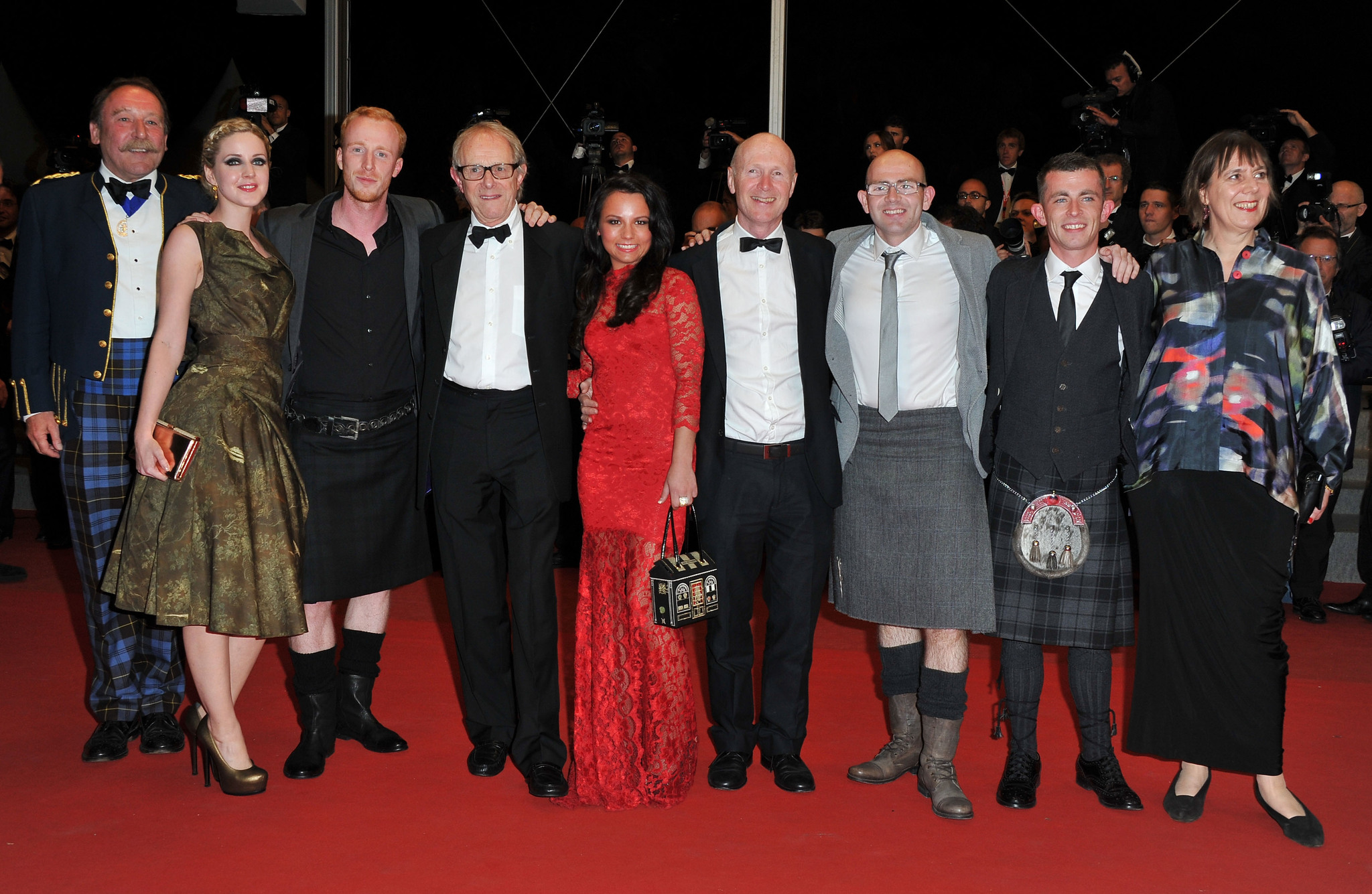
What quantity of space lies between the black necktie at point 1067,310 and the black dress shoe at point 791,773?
1364mm

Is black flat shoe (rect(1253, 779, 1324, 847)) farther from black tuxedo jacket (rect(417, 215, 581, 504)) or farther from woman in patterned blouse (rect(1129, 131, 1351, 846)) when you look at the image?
black tuxedo jacket (rect(417, 215, 581, 504))

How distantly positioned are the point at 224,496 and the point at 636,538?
108 centimetres

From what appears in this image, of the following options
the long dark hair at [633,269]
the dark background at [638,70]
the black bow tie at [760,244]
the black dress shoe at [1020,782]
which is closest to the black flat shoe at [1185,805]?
the black dress shoe at [1020,782]

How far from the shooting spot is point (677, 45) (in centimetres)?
898

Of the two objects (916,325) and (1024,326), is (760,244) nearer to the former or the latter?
(916,325)

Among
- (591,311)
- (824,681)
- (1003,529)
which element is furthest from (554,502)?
(824,681)

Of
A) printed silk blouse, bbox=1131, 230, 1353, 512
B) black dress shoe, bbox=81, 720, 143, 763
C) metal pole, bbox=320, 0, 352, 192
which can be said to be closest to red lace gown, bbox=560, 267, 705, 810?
printed silk blouse, bbox=1131, 230, 1353, 512

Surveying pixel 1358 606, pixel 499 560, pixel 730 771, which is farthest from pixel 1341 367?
pixel 499 560

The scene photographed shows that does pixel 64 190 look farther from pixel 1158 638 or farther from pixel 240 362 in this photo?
pixel 1158 638

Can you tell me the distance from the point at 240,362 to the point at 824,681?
2.35 metres

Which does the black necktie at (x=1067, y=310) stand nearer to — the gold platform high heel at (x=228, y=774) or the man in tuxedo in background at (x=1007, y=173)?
the gold platform high heel at (x=228, y=774)

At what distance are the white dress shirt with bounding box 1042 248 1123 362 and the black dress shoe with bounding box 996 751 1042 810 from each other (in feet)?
3.76

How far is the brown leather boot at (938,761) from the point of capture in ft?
10.1

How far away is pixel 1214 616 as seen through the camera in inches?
120
